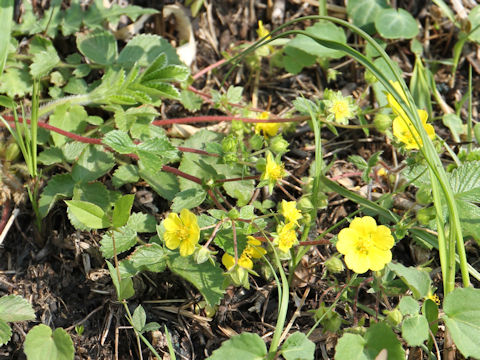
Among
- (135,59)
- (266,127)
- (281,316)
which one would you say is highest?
(135,59)

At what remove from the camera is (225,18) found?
10.5 feet

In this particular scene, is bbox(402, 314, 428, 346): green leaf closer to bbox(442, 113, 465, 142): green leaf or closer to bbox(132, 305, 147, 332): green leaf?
bbox(132, 305, 147, 332): green leaf

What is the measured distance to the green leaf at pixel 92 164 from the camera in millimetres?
2354

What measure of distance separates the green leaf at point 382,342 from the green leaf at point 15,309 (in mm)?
1282

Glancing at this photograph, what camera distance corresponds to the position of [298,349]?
1.73m

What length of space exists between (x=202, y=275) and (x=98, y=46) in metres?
1.38

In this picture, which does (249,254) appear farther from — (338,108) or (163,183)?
(338,108)

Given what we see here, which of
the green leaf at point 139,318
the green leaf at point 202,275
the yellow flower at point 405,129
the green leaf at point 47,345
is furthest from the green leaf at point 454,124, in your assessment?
the green leaf at point 47,345

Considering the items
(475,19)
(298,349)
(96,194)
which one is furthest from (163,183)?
(475,19)

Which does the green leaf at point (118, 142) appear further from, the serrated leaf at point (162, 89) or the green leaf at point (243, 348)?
the green leaf at point (243, 348)

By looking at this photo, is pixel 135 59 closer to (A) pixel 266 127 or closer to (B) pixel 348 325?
(A) pixel 266 127

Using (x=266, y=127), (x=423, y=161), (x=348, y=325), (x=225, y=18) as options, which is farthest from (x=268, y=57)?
(x=348, y=325)

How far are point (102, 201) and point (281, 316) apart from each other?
999 mm

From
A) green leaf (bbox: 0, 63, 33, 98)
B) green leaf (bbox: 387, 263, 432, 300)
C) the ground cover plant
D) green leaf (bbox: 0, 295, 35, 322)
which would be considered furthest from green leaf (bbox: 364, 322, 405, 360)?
green leaf (bbox: 0, 63, 33, 98)
